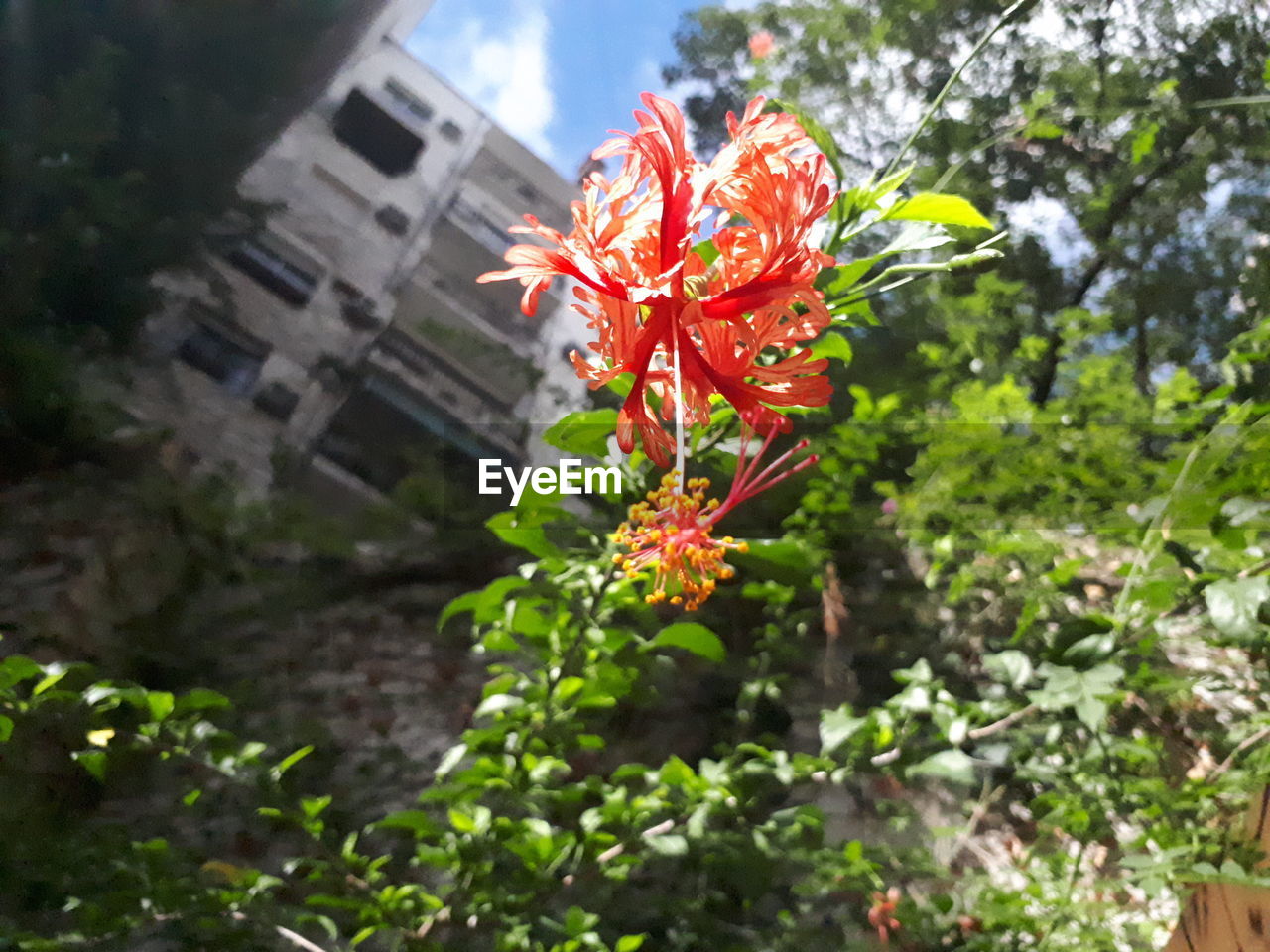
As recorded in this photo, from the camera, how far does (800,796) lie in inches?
31.9

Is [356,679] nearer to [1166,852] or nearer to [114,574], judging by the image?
[114,574]

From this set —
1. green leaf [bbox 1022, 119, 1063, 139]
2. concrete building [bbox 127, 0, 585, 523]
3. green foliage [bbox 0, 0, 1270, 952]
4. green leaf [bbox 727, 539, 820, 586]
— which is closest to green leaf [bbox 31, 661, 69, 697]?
green foliage [bbox 0, 0, 1270, 952]

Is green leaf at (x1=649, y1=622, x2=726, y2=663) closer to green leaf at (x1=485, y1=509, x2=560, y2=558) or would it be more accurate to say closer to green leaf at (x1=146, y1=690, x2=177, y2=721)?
green leaf at (x1=485, y1=509, x2=560, y2=558)

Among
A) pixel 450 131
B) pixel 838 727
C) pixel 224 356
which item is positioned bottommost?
pixel 838 727

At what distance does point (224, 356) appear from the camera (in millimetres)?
940

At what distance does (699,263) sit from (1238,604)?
363mm

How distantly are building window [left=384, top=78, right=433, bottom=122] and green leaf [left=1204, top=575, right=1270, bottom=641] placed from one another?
878mm

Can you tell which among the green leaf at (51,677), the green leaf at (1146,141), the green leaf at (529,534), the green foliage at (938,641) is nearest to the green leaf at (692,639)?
the green foliage at (938,641)

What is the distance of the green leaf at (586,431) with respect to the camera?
494 millimetres

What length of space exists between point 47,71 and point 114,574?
63 cm

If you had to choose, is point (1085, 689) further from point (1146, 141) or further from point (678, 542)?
point (1146, 141)

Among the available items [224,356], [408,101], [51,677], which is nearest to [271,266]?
[224,356]

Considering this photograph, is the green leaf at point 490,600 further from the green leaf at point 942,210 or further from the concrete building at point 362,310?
the green leaf at point 942,210

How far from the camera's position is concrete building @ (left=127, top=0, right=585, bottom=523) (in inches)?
33.5
